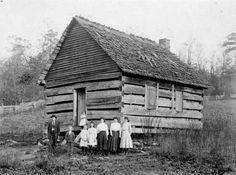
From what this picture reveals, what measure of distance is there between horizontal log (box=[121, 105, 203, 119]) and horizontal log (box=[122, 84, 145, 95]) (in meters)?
0.69

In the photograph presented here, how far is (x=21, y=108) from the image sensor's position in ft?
132

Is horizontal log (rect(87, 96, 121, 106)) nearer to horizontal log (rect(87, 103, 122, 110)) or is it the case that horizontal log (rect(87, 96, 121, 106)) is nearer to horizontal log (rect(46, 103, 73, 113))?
horizontal log (rect(87, 103, 122, 110))

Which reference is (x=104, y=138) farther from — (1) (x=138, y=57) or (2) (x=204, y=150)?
(1) (x=138, y=57)

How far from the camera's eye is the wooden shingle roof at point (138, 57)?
17.5 meters

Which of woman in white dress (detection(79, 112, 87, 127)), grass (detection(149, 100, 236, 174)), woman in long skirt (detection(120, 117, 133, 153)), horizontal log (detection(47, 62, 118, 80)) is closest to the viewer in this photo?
grass (detection(149, 100, 236, 174))

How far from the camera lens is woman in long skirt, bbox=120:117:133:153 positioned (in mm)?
15234

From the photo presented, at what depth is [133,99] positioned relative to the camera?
17.2 metres

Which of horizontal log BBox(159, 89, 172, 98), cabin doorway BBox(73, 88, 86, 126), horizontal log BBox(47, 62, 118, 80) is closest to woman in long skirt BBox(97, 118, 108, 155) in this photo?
horizontal log BBox(47, 62, 118, 80)

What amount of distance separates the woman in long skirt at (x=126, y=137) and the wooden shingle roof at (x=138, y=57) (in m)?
2.48

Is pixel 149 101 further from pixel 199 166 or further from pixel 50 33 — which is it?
pixel 50 33

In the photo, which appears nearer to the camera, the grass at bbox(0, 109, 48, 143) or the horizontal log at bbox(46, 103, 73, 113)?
the horizontal log at bbox(46, 103, 73, 113)

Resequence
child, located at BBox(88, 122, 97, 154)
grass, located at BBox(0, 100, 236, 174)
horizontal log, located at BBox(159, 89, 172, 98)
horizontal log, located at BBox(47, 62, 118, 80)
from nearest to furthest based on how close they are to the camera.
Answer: grass, located at BBox(0, 100, 236, 174)
child, located at BBox(88, 122, 97, 154)
horizontal log, located at BBox(47, 62, 118, 80)
horizontal log, located at BBox(159, 89, 172, 98)

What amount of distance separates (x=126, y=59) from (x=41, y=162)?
8.28m

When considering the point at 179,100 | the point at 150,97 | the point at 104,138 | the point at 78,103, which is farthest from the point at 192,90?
the point at 104,138
